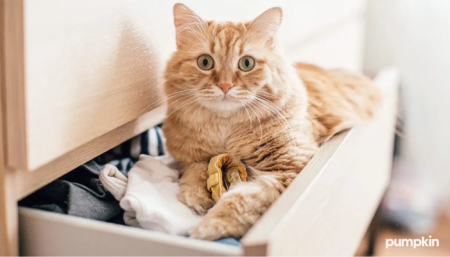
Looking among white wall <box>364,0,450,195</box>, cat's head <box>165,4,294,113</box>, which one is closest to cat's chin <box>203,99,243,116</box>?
cat's head <box>165,4,294,113</box>

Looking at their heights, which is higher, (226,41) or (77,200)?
(226,41)

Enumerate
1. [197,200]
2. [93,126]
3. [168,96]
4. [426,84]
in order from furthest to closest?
[426,84]
[168,96]
[197,200]
[93,126]

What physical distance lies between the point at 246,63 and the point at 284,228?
508 millimetres

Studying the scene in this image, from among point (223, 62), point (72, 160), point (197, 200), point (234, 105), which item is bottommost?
point (197, 200)

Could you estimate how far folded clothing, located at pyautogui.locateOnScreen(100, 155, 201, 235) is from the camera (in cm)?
96

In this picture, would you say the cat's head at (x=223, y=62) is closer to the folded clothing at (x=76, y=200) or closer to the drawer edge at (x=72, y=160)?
the drawer edge at (x=72, y=160)

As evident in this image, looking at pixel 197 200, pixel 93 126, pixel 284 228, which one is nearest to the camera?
pixel 284 228

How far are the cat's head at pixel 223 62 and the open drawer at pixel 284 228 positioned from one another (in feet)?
0.78

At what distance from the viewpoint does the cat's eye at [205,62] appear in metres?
1.16

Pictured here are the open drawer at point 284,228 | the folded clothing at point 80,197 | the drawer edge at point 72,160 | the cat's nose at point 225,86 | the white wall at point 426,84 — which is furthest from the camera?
the white wall at point 426,84

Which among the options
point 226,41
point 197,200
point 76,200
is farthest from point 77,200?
point 226,41

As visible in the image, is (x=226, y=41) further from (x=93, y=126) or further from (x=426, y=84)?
(x=426, y=84)

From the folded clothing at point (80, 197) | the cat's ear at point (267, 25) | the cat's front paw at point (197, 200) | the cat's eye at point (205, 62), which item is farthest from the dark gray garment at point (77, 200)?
the cat's ear at point (267, 25)

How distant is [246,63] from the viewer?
3.83 feet
